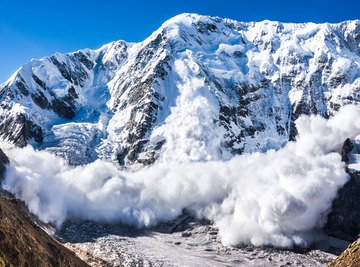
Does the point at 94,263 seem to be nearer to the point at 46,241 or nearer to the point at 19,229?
the point at 46,241

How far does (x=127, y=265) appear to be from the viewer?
18800cm

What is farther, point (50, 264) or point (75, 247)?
point (75, 247)

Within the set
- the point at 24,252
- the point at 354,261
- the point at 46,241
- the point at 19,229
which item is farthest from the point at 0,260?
the point at 46,241

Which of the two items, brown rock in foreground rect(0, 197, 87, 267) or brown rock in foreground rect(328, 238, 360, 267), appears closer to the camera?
brown rock in foreground rect(328, 238, 360, 267)

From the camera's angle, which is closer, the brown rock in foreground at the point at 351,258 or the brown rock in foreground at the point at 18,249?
the brown rock in foreground at the point at 351,258

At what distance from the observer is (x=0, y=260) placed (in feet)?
230

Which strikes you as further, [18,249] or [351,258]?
[18,249]

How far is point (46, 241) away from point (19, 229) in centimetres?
2528

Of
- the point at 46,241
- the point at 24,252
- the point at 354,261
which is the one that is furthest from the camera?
the point at 46,241

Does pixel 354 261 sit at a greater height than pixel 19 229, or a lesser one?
lesser

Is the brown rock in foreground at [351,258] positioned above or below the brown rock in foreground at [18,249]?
below

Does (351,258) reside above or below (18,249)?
below

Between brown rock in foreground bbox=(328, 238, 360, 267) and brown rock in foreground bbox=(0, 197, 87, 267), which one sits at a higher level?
brown rock in foreground bbox=(0, 197, 87, 267)

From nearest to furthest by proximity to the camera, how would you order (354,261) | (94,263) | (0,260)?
(354,261), (0,260), (94,263)
